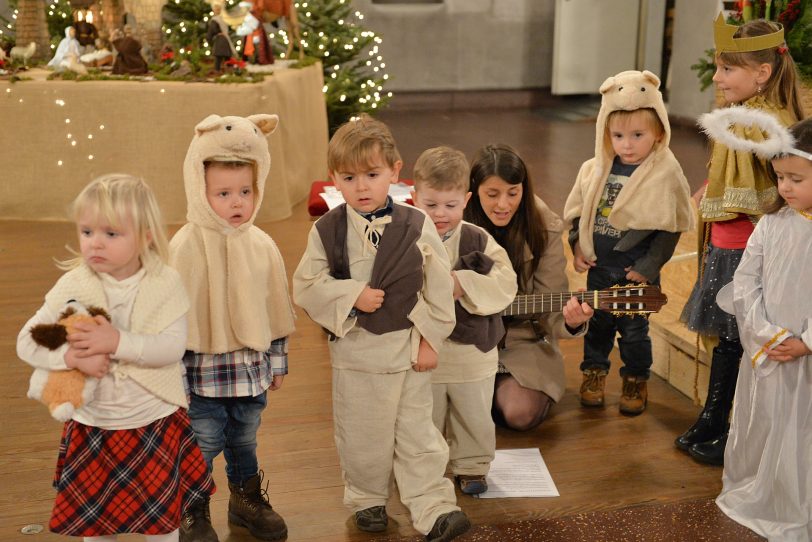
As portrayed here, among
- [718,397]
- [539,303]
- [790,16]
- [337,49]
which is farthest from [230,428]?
[337,49]

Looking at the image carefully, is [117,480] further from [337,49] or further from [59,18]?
[59,18]

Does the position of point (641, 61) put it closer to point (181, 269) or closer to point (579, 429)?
point (579, 429)

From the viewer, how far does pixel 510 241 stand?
341cm

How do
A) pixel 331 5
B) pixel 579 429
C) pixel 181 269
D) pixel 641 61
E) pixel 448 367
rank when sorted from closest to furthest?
pixel 181 269 < pixel 448 367 < pixel 579 429 < pixel 331 5 < pixel 641 61

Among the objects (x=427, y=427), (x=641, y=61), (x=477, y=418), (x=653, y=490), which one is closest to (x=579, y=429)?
(x=653, y=490)

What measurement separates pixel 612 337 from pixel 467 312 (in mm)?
1013

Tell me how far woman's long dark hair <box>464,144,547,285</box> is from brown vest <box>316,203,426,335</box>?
0.61 metres

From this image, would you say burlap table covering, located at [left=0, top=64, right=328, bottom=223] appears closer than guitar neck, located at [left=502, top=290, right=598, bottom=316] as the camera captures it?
No

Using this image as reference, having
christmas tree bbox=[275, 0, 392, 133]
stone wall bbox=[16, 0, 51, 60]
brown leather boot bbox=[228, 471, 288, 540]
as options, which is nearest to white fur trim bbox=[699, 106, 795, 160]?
brown leather boot bbox=[228, 471, 288, 540]

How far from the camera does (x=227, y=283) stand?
2656 millimetres

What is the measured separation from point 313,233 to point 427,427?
0.68 m

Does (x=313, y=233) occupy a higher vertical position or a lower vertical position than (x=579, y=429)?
higher

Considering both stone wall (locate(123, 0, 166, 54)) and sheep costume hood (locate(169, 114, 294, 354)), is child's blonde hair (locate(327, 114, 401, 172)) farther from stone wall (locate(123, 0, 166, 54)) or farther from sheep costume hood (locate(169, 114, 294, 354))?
stone wall (locate(123, 0, 166, 54))

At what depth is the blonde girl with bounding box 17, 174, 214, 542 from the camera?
2.20 m
